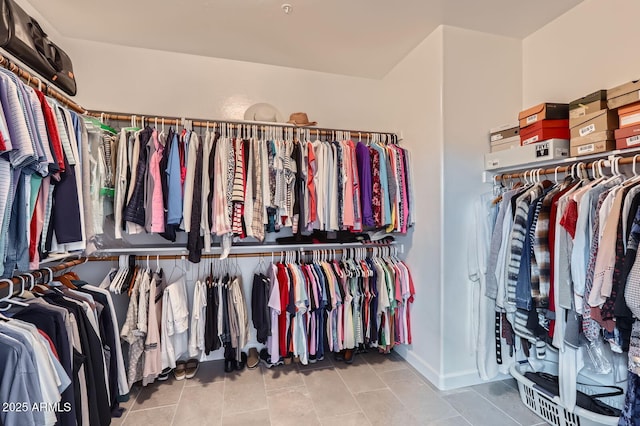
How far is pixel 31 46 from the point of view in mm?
1477

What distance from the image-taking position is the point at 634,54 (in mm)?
1658

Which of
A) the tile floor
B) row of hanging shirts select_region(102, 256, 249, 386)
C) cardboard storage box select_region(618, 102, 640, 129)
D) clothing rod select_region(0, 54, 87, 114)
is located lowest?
the tile floor

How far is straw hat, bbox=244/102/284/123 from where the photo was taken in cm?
242

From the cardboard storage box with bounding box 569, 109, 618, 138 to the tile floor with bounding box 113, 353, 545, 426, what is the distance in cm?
169

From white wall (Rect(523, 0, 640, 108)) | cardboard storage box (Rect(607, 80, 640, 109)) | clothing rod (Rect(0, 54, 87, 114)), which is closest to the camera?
clothing rod (Rect(0, 54, 87, 114))

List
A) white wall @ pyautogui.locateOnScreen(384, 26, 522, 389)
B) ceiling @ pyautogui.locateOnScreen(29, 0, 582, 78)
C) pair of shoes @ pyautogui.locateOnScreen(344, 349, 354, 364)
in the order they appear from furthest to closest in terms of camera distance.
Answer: pair of shoes @ pyautogui.locateOnScreen(344, 349, 354, 364) → white wall @ pyautogui.locateOnScreen(384, 26, 522, 389) → ceiling @ pyautogui.locateOnScreen(29, 0, 582, 78)

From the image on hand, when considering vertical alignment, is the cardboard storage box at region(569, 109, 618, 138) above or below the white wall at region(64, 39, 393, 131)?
below

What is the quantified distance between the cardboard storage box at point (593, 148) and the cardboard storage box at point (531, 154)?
69 mm

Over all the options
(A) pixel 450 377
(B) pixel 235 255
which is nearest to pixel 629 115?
A: (A) pixel 450 377

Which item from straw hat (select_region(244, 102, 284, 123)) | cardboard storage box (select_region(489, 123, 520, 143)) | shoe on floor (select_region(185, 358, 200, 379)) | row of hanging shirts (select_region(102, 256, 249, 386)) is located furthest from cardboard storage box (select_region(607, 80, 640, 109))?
shoe on floor (select_region(185, 358, 200, 379))

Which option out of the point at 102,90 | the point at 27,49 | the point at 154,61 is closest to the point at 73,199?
the point at 27,49

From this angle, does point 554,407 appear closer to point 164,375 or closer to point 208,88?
point 164,375

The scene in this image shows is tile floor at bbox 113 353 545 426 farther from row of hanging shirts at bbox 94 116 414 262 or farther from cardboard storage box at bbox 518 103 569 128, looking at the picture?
cardboard storage box at bbox 518 103 569 128

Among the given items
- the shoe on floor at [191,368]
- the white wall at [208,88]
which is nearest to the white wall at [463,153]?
the white wall at [208,88]
